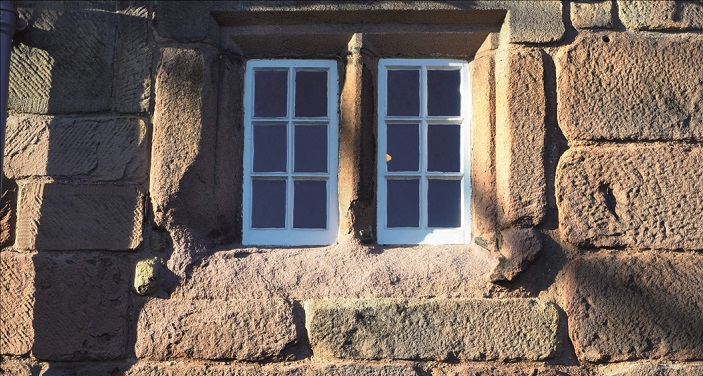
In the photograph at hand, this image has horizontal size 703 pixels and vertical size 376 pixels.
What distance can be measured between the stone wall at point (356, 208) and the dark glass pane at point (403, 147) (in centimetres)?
10

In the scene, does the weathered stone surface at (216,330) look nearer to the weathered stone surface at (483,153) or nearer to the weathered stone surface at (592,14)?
the weathered stone surface at (483,153)

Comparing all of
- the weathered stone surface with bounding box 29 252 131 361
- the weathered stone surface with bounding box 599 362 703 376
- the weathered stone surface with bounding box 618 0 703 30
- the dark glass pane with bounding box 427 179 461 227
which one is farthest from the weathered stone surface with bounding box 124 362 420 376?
the weathered stone surface with bounding box 618 0 703 30

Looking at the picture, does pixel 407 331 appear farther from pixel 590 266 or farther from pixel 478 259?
pixel 590 266

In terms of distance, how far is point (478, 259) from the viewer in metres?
3.68

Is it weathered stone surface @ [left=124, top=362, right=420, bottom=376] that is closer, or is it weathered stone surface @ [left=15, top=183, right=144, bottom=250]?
weathered stone surface @ [left=124, top=362, right=420, bottom=376]

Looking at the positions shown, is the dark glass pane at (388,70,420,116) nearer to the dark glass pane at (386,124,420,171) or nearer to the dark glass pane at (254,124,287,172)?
the dark glass pane at (386,124,420,171)

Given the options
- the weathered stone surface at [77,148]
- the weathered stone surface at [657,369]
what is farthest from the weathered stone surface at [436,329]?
the weathered stone surface at [77,148]

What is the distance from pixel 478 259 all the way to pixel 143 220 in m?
1.36

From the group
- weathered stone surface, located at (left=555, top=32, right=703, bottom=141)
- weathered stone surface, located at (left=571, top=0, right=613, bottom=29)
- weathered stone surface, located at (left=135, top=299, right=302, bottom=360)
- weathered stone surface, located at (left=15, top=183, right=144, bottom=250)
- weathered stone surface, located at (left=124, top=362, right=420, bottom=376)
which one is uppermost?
weathered stone surface, located at (left=571, top=0, right=613, bottom=29)

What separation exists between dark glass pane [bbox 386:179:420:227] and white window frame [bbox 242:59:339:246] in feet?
0.75

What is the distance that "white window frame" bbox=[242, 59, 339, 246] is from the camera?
12.7ft

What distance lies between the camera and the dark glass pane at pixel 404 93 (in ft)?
13.0

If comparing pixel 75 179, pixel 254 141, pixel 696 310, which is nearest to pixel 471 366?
pixel 696 310

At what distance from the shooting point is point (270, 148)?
3.96 metres
